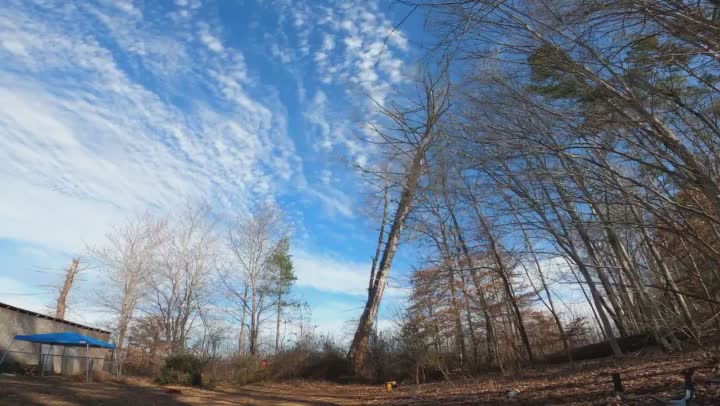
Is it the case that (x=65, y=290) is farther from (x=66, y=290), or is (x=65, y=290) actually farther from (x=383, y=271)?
(x=383, y=271)

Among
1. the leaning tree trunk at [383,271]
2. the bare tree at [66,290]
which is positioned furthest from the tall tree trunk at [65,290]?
the leaning tree trunk at [383,271]

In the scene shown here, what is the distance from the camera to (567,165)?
5934mm

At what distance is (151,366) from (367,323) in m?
17.2

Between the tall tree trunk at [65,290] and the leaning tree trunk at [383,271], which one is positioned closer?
the leaning tree trunk at [383,271]

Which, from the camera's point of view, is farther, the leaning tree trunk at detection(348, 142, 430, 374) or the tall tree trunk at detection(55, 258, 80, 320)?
the tall tree trunk at detection(55, 258, 80, 320)

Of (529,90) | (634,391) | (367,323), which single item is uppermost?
(529,90)

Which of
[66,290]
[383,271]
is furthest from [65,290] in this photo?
[383,271]

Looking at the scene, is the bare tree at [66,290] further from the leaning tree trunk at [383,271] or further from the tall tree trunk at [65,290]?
the leaning tree trunk at [383,271]

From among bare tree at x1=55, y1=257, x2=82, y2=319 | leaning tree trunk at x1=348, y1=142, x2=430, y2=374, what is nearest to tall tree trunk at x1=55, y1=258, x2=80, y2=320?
bare tree at x1=55, y1=257, x2=82, y2=319

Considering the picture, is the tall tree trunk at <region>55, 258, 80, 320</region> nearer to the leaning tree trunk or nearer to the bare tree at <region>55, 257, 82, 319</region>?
the bare tree at <region>55, 257, 82, 319</region>

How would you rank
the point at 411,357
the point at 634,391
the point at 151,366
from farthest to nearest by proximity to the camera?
the point at 151,366
the point at 411,357
the point at 634,391

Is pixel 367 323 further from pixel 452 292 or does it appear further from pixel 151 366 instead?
pixel 151 366

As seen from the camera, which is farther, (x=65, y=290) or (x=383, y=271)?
(x=65, y=290)

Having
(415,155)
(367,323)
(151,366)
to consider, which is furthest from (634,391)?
(151,366)
